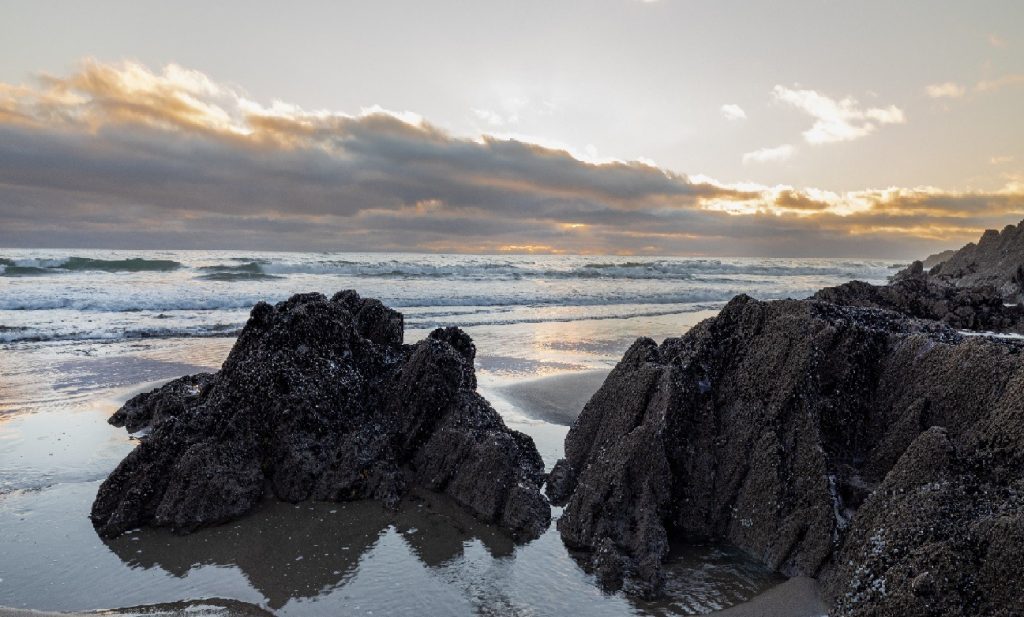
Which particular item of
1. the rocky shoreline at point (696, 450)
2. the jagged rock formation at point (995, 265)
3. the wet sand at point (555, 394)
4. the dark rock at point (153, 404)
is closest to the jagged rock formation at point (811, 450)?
the rocky shoreline at point (696, 450)

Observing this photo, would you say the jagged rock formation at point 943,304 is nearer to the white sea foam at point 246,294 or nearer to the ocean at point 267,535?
the ocean at point 267,535

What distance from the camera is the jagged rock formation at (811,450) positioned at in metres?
3.94

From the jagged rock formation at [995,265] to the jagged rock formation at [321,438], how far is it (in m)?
19.1

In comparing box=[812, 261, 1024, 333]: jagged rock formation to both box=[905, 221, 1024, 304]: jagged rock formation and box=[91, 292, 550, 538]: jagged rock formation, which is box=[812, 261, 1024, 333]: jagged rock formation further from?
box=[91, 292, 550, 538]: jagged rock formation

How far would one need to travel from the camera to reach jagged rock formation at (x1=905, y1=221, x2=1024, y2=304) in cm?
1920

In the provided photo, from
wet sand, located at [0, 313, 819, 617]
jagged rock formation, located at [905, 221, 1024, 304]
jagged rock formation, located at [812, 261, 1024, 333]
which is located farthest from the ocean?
jagged rock formation, located at [905, 221, 1024, 304]

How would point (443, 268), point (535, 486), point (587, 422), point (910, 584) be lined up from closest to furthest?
1. point (910, 584)
2. point (535, 486)
3. point (587, 422)
4. point (443, 268)

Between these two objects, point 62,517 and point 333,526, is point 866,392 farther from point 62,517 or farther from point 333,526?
point 62,517

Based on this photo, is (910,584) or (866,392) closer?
(910,584)

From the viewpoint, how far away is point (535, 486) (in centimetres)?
619

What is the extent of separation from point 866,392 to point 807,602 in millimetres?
2052

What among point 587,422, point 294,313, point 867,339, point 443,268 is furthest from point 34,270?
point 867,339

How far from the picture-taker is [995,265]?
2398 cm

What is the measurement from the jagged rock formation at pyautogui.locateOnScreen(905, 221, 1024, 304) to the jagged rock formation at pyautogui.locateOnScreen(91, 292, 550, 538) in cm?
1906
